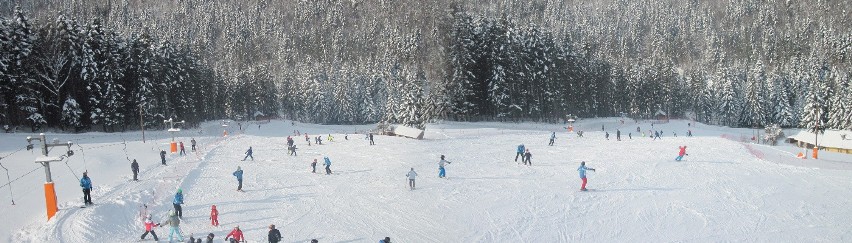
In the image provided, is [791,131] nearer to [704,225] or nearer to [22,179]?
[704,225]

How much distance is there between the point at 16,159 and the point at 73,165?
5406 mm

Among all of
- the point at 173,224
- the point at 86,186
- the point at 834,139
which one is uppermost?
the point at 86,186

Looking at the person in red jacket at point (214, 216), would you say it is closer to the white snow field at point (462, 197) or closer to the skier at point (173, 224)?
the white snow field at point (462, 197)

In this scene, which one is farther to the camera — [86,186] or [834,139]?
[834,139]

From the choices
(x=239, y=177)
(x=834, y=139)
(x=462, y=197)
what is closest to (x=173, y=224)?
(x=239, y=177)

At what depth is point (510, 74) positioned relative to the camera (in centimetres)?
6178

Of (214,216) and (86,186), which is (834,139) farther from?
(86,186)

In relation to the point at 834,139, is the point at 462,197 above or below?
above

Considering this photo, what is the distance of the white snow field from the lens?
55.8 feet

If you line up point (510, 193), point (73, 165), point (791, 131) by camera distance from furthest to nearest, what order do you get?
1. point (791, 131)
2. point (73, 165)
3. point (510, 193)

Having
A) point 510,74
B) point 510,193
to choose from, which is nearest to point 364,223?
point 510,193

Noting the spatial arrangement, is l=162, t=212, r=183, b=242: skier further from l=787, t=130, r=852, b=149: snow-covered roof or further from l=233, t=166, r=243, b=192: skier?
l=787, t=130, r=852, b=149: snow-covered roof

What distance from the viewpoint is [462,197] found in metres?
21.4

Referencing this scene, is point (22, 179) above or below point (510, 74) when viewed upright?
below
